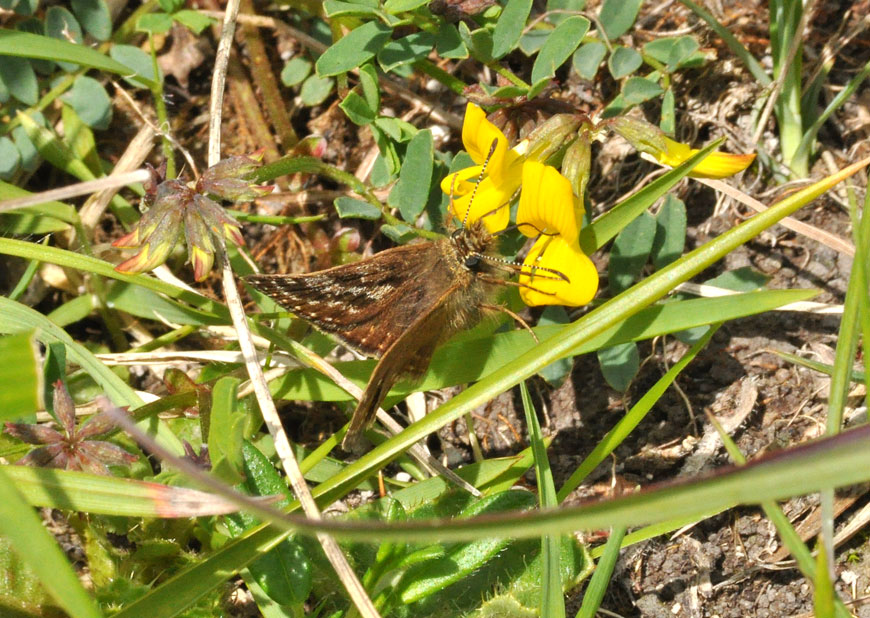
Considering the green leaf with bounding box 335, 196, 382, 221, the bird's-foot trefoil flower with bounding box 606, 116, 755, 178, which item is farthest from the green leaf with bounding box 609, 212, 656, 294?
the green leaf with bounding box 335, 196, 382, 221

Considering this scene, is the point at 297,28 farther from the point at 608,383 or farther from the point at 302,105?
the point at 608,383

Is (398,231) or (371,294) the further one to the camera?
(398,231)

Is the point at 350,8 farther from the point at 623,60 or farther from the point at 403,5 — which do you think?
the point at 623,60

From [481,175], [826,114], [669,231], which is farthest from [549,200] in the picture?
[826,114]

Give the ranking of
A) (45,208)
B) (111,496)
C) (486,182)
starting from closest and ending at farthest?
(111,496)
(486,182)
(45,208)

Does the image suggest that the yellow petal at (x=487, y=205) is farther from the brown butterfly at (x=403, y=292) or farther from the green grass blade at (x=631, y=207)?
the green grass blade at (x=631, y=207)

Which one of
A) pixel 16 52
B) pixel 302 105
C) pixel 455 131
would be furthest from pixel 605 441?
pixel 16 52
